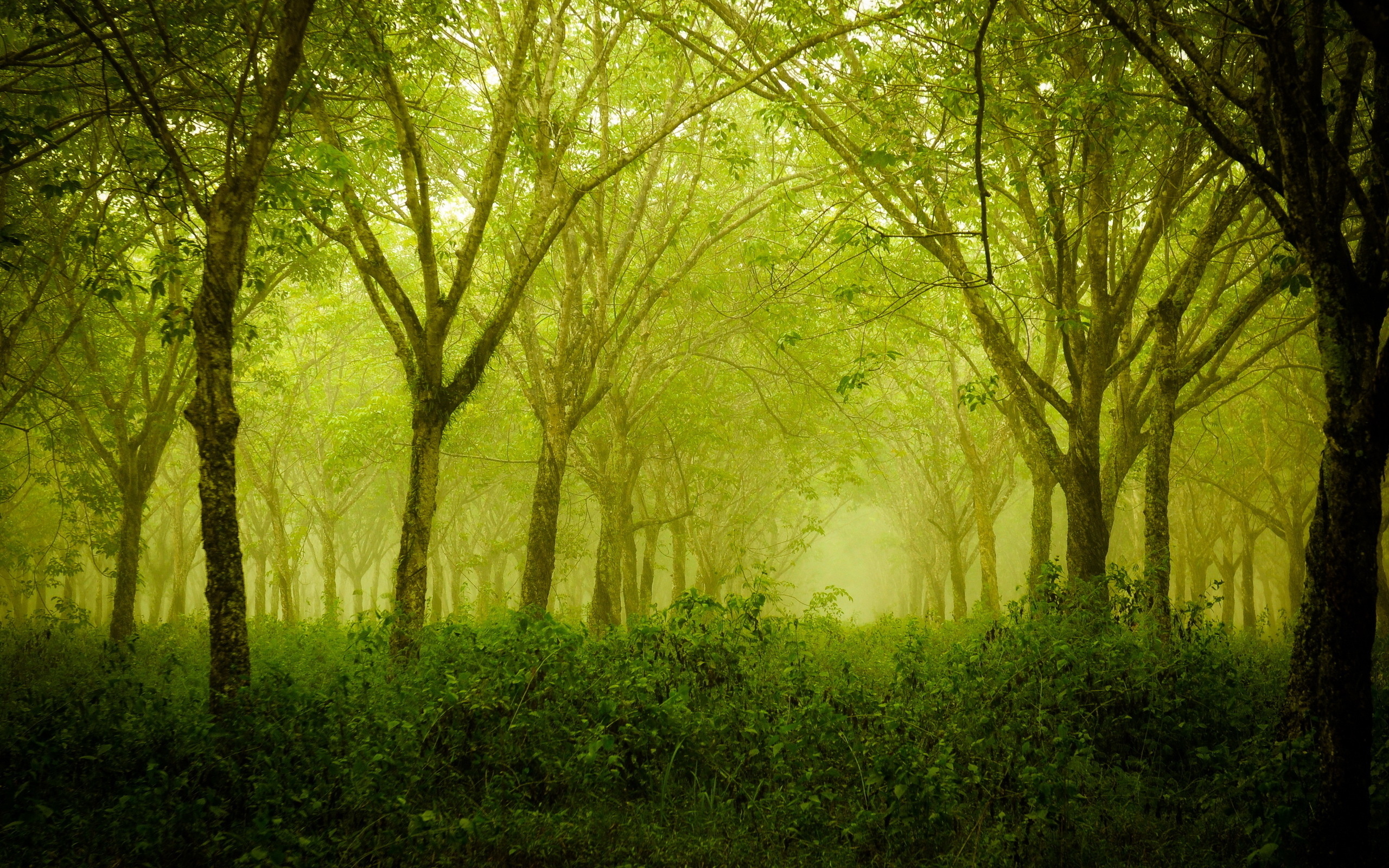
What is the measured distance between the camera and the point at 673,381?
65.8 feet

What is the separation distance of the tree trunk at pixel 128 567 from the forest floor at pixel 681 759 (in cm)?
645

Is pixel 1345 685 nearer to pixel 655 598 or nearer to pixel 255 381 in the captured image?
pixel 255 381

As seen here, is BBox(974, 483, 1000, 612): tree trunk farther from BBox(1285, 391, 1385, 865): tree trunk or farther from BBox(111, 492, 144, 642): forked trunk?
BBox(111, 492, 144, 642): forked trunk

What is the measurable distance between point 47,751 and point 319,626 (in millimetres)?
8446

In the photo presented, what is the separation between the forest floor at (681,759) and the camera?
4.83m

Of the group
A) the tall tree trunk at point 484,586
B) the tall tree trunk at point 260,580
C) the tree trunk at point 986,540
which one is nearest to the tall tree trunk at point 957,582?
the tree trunk at point 986,540

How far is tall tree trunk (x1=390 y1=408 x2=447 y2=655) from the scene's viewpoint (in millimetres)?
8586

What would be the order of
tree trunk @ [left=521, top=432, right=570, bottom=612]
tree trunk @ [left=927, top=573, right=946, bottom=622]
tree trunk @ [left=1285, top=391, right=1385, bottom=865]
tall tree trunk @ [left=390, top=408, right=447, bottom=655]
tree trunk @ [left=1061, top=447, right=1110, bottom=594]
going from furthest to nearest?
tree trunk @ [left=927, top=573, right=946, bottom=622], tree trunk @ [left=521, top=432, right=570, bottom=612], tree trunk @ [left=1061, top=447, right=1110, bottom=594], tall tree trunk @ [left=390, top=408, right=447, bottom=655], tree trunk @ [left=1285, top=391, right=1385, bottom=865]

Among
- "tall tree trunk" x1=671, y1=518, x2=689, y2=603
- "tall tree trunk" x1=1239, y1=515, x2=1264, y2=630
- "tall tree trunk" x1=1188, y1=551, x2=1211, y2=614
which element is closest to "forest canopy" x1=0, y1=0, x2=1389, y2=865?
"tall tree trunk" x1=1239, y1=515, x2=1264, y2=630

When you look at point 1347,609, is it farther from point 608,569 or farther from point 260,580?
point 260,580

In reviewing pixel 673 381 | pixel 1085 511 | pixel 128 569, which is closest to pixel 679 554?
pixel 673 381

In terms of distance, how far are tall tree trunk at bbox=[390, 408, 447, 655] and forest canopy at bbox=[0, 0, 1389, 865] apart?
47 mm

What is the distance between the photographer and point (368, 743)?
17.7 feet

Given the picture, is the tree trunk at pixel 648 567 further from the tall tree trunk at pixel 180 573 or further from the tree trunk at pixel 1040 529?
the tall tree trunk at pixel 180 573
